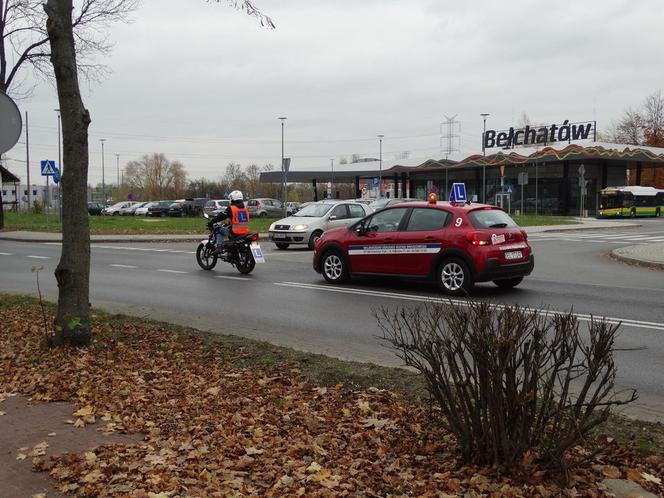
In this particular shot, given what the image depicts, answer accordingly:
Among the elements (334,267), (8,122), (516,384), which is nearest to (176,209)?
(334,267)

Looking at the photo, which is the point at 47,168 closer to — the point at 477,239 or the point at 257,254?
the point at 257,254

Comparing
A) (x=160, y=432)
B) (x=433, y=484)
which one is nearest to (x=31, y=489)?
(x=160, y=432)

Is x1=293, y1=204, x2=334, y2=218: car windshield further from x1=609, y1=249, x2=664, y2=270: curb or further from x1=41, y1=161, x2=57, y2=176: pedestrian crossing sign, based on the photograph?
x1=41, y1=161, x2=57, y2=176: pedestrian crossing sign

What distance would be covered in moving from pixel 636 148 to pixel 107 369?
5551cm

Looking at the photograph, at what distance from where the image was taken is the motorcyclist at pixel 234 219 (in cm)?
1485

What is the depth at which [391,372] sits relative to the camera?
5.89m

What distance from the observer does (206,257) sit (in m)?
15.9

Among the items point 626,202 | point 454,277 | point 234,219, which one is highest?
point 626,202

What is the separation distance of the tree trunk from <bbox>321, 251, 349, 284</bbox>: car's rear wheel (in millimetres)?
6862

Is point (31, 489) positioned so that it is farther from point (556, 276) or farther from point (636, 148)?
point (636, 148)

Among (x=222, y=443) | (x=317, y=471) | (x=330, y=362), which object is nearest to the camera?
(x=317, y=471)

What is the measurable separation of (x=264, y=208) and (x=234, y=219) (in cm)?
3968

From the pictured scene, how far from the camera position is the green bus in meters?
52.2

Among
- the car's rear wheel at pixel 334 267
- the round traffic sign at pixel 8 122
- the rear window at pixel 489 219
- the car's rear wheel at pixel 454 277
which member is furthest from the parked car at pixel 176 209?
the round traffic sign at pixel 8 122
